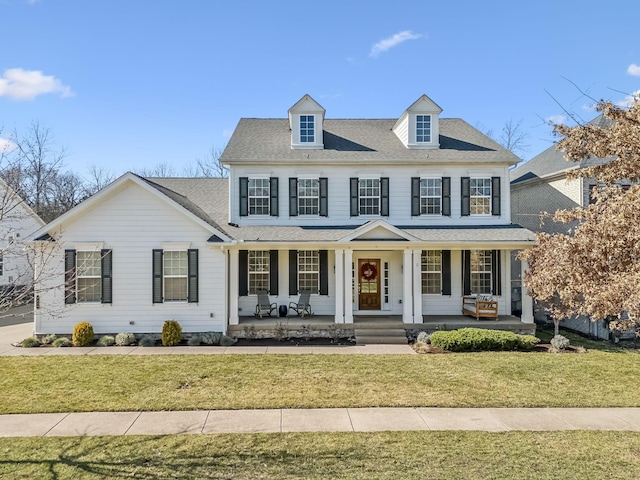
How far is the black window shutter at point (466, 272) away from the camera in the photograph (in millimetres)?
16141

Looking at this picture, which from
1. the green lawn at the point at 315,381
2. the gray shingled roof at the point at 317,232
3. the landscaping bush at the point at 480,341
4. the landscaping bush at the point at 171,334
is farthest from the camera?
the gray shingled roof at the point at 317,232

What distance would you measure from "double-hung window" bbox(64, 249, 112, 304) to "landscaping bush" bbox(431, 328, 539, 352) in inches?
433

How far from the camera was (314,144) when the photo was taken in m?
16.9

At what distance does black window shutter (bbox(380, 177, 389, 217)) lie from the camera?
1627cm

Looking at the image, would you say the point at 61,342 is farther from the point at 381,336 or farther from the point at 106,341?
the point at 381,336

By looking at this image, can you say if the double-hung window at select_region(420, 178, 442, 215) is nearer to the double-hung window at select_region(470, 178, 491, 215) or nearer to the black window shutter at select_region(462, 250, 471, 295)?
the double-hung window at select_region(470, 178, 491, 215)

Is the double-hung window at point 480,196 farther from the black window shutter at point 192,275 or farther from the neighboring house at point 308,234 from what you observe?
the black window shutter at point 192,275

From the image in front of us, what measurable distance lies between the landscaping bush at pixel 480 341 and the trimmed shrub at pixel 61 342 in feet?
38.6

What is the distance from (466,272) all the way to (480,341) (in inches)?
157

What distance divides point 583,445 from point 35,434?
8936 millimetres

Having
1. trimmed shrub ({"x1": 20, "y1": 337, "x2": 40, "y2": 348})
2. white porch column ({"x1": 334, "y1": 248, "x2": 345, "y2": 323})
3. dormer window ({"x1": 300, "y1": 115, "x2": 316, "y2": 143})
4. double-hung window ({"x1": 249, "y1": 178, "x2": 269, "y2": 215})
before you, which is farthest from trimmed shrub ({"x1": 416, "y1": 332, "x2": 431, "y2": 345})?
trimmed shrub ({"x1": 20, "y1": 337, "x2": 40, "y2": 348})

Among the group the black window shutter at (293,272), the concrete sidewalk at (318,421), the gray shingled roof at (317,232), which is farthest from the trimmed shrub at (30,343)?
the black window shutter at (293,272)

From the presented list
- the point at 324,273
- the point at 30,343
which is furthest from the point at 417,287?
the point at 30,343

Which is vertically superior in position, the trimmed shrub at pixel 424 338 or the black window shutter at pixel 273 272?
the black window shutter at pixel 273 272
